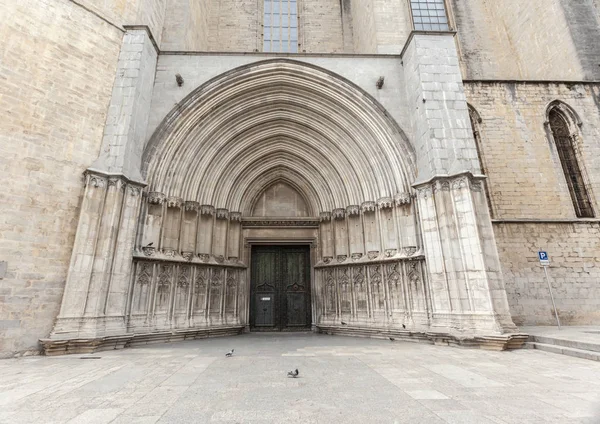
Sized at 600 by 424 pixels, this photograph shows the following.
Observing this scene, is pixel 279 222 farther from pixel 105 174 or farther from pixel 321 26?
pixel 321 26

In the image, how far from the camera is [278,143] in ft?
28.8

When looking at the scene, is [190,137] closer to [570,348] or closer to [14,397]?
[14,397]

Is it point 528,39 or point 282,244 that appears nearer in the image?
point 282,244

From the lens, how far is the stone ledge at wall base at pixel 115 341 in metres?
4.68

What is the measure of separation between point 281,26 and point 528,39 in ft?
34.5

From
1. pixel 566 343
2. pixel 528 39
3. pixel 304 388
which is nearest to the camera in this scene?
pixel 304 388

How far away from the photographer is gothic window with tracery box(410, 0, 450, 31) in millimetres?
11895

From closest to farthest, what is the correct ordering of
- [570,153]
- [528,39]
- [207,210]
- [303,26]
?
[207,210] → [570,153] → [528,39] → [303,26]

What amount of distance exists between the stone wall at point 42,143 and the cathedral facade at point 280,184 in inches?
1.2

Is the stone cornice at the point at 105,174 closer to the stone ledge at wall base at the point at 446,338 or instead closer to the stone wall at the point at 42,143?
the stone wall at the point at 42,143

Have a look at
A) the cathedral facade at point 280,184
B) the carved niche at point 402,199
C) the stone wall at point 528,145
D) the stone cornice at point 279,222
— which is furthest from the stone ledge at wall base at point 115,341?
the stone wall at point 528,145

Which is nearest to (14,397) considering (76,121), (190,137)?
(76,121)

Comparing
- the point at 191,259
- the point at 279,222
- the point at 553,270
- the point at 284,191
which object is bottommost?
the point at 553,270

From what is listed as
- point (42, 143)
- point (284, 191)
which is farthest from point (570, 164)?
point (42, 143)
